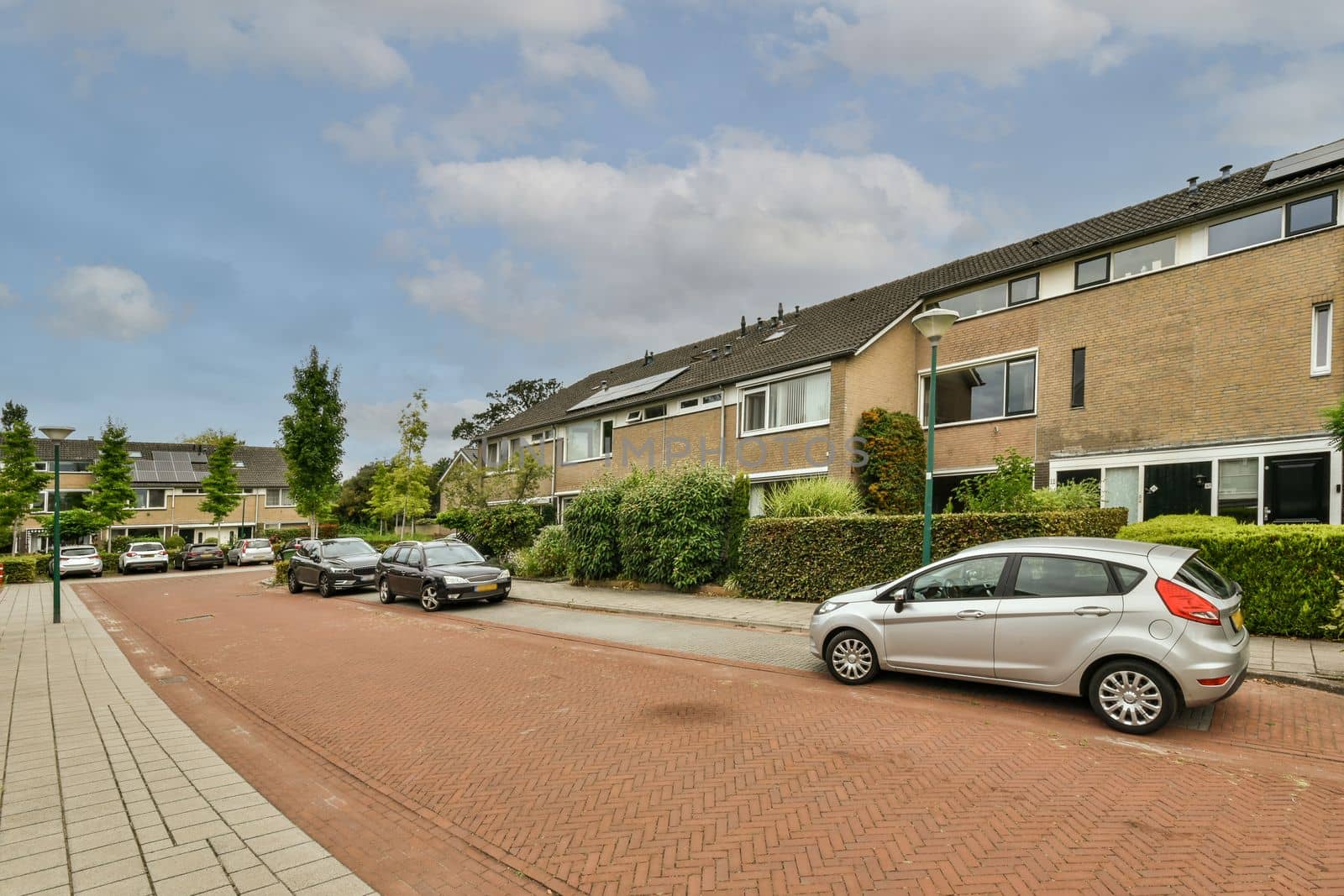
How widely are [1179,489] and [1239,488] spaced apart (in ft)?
3.29

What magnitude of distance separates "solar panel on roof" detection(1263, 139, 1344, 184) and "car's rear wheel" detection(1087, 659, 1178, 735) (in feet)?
43.0

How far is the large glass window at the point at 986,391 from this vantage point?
57.3ft

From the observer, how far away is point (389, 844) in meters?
4.48

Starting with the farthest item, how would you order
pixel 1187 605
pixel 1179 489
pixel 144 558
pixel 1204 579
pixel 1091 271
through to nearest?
Result: 1. pixel 144 558
2. pixel 1091 271
3. pixel 1179 489
4. pixel 1204 579
5. pixel 1187 605

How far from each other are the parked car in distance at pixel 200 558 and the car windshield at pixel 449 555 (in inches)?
998

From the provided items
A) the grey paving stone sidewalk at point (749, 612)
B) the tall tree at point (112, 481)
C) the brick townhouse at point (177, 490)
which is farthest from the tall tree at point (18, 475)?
the grey paving stone sidewalk at point (749, 612)

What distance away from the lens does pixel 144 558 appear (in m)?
33.5

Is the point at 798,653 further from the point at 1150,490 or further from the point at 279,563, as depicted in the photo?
the point at 279,563

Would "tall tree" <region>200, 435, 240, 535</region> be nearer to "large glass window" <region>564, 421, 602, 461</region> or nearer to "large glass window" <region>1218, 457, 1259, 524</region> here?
"large glass window" <region>564, 421, 602, 461</region>

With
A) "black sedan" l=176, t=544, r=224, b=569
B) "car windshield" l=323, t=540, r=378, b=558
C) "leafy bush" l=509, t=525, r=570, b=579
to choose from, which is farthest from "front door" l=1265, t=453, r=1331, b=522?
"black sedan" l=176, t=544, r=224, b=569

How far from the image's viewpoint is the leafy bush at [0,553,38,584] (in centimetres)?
2859

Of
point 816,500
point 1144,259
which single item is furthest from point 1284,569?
point 1144,259

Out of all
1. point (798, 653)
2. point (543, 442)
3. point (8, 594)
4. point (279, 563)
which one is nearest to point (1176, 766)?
point (798, 653)

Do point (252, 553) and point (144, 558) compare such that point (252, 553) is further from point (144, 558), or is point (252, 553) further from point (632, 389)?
point (632, 389)
